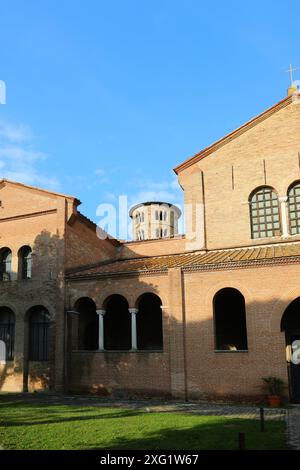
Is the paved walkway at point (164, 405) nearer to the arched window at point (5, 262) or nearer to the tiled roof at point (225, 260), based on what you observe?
the tiled roof at point (225, 260)

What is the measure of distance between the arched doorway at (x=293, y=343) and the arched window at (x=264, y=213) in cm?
425

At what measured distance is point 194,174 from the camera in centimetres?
2269

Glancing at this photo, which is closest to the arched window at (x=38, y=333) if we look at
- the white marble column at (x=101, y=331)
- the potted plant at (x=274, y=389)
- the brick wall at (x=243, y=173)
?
the white marble column at (x=101, y=331)

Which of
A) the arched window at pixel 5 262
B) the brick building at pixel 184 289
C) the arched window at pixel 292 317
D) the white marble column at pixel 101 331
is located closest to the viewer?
the brick building at pixel 184 289

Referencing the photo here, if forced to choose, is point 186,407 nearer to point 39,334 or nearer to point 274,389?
point 274,389

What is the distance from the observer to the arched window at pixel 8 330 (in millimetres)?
20717

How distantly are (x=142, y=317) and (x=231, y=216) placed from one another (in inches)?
255

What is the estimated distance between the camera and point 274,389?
15.3 metres

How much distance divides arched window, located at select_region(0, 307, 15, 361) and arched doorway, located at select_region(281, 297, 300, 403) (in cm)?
1220

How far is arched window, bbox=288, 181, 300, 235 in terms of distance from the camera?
66.6 feet

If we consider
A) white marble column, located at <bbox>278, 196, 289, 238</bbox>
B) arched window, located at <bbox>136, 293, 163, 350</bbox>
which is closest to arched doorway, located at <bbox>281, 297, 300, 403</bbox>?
white marble column, located at <bbox>278, 196, 289, 238</bbox>

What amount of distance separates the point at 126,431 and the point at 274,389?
6876mm

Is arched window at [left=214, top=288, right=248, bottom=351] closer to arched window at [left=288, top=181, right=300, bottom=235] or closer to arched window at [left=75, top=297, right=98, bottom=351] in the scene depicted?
arched window at [left=288, top=181, right=300, bottom=235]
